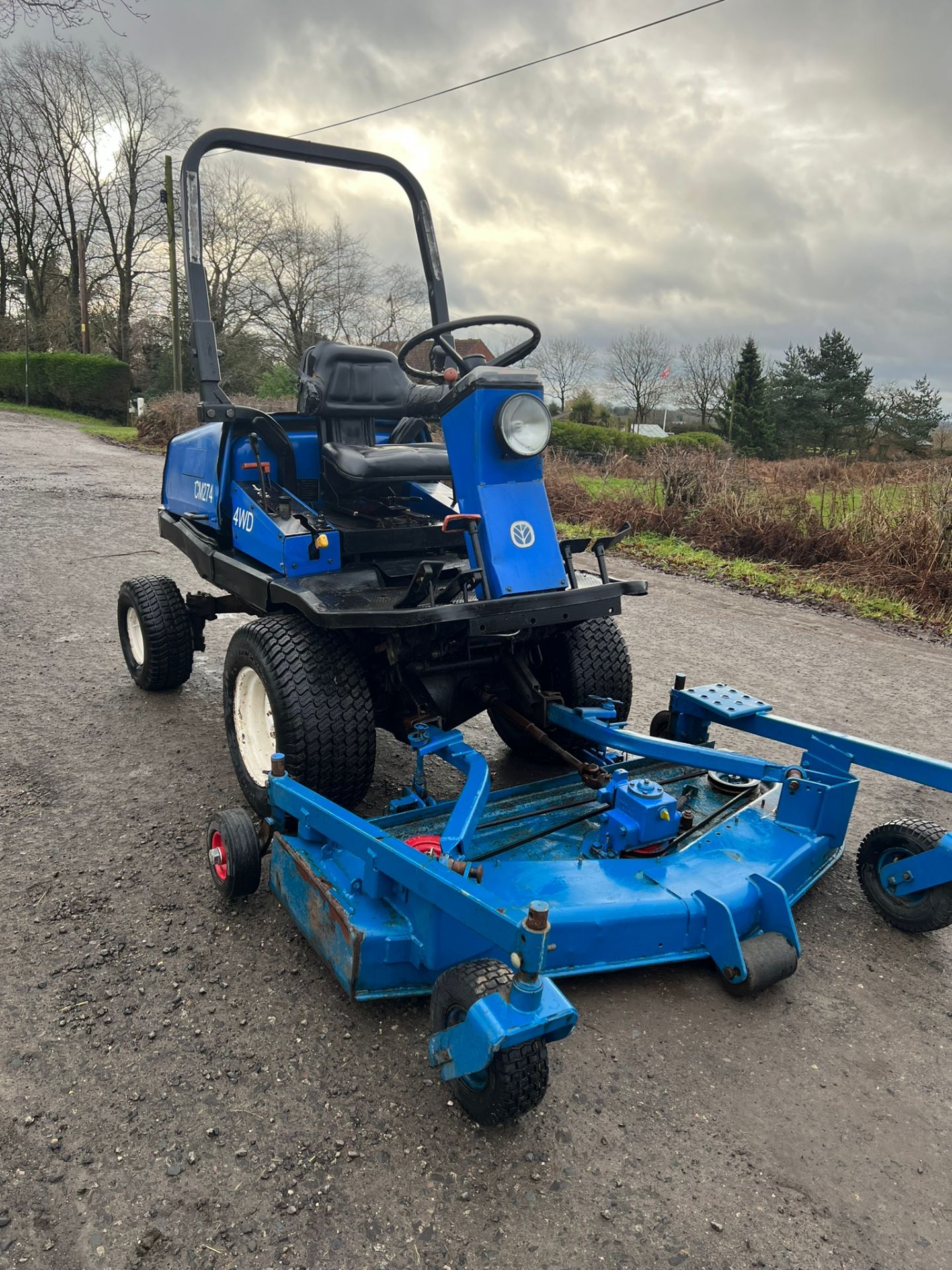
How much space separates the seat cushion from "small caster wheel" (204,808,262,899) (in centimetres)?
143

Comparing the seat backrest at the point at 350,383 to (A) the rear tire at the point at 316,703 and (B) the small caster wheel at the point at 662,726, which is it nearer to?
(A) the rear tire at the point at 316,703

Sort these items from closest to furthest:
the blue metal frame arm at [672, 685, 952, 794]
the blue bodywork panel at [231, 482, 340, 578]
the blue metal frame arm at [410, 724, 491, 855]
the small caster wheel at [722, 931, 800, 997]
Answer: the small caster wheel at [722, 931, 800, 997] → the blue metal frame arm at [410, 724, 491, 855] → the blue metal frame arm at [672, 685, 952, 794] → the blue bodywork panel at [231, 482, 340, 578]

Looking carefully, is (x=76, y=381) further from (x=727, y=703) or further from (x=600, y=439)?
(x=727, y=703)

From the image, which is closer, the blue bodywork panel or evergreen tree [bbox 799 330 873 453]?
the blue bodywork panel

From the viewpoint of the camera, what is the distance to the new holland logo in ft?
9.83

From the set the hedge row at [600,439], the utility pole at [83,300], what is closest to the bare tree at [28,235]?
the utility pole at [83,300]

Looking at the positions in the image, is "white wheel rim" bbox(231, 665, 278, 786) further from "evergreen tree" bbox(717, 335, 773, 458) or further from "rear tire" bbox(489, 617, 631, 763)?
"evergreen tree" bbox(717, 335, 773, 458)

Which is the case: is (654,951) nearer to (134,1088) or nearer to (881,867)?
(881,867)

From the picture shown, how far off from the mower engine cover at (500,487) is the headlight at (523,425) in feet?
0.04

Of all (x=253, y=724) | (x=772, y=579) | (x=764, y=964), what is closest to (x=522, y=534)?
(x=253, y=724)

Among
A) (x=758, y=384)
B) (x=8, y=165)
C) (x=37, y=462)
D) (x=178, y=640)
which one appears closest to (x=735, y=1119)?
(x=178, y=640)

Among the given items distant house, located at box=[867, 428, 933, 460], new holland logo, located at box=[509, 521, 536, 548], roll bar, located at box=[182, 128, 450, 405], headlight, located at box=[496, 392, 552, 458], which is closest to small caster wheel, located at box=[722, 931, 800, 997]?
new holland logo, located at box=[509, 521, 536, 548]

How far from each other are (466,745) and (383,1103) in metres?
1.31

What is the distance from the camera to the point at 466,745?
3170mm
